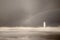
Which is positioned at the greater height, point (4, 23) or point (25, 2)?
point (25, 2)

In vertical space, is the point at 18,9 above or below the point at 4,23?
above

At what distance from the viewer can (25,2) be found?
3.33 feet

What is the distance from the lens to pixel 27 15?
0.99 meters

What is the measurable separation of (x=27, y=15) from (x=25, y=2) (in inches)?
5.1

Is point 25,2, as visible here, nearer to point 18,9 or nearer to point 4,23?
point 18,9

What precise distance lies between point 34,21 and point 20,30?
20cm

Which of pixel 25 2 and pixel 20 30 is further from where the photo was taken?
pixel 25 2

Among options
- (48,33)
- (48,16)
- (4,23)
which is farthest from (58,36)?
(4,23)

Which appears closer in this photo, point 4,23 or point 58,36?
point 58,36

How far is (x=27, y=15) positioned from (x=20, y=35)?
0.78ft

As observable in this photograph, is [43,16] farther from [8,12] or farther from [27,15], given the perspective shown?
[8,12]

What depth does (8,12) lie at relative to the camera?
101cm

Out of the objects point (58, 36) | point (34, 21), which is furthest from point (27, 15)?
point (58, 36)

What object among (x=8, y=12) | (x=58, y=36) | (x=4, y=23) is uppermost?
(x=8, y=12)
